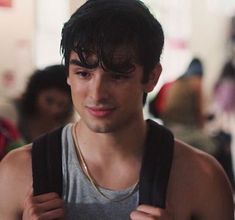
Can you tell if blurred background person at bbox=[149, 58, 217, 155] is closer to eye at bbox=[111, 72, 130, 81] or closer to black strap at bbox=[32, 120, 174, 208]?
black strap at bbox=[32, 120, 174, 208]

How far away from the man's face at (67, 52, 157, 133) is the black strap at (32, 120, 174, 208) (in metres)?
0.11

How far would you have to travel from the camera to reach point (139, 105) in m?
1.33

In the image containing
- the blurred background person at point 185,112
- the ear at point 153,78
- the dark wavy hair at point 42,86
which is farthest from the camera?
the blurred background person at point 185,112

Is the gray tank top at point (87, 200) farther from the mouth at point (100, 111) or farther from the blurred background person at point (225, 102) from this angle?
the blurred background person at point (225, 102)

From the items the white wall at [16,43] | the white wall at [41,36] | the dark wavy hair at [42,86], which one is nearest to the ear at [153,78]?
the dark wavy hair at [42,86]

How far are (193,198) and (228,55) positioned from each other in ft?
11.2

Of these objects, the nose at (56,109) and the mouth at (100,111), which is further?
the nose at (56,109)

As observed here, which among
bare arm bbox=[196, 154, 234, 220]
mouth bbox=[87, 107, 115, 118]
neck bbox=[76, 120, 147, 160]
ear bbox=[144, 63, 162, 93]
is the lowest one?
bare arm bbox=[196, 154, 234, 220]

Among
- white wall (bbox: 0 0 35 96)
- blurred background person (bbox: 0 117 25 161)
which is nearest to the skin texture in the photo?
blurred background person (bbox: 0 117 25 161)

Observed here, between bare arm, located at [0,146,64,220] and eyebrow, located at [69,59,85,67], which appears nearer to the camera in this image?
eyebrow, located at [69,59,85,67]

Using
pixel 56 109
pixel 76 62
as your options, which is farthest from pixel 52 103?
pixel 76 62

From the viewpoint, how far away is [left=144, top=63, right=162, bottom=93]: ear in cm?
134

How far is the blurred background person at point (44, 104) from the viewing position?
2598 mm

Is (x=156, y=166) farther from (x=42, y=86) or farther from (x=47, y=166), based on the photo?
(x=42, y=86)
